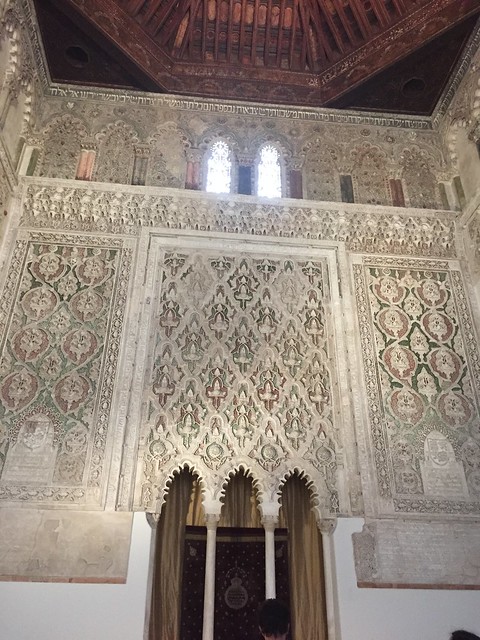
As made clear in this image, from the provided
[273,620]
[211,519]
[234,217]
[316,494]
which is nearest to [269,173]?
[234,217]

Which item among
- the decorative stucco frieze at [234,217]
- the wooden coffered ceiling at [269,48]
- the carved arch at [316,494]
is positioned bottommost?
the carved arch at [316,494]

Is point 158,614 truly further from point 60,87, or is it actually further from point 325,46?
point 325,46

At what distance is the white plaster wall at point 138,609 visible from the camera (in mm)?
4395

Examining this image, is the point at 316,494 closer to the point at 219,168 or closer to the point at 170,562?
the point at 170,562

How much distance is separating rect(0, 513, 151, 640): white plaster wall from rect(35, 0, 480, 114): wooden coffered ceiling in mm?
5778

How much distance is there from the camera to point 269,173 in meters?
6.96

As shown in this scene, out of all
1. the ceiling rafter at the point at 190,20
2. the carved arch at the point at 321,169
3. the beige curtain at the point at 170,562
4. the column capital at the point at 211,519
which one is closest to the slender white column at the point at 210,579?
the column capital at the point at 211,519

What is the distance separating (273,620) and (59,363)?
12.4 ft

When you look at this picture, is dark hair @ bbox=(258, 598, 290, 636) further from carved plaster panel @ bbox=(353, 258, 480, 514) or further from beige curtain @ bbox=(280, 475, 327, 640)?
beige curtain @ bbox=(280, 475, 327, 640)

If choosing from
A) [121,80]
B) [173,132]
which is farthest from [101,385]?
[121,80]

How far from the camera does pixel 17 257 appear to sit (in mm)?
5984

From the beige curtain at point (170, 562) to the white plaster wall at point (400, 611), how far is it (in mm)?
1854

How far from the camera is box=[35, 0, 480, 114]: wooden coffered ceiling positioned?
6.44m

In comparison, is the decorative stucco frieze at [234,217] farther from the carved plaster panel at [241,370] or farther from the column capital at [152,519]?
the column capital at [152,519]
